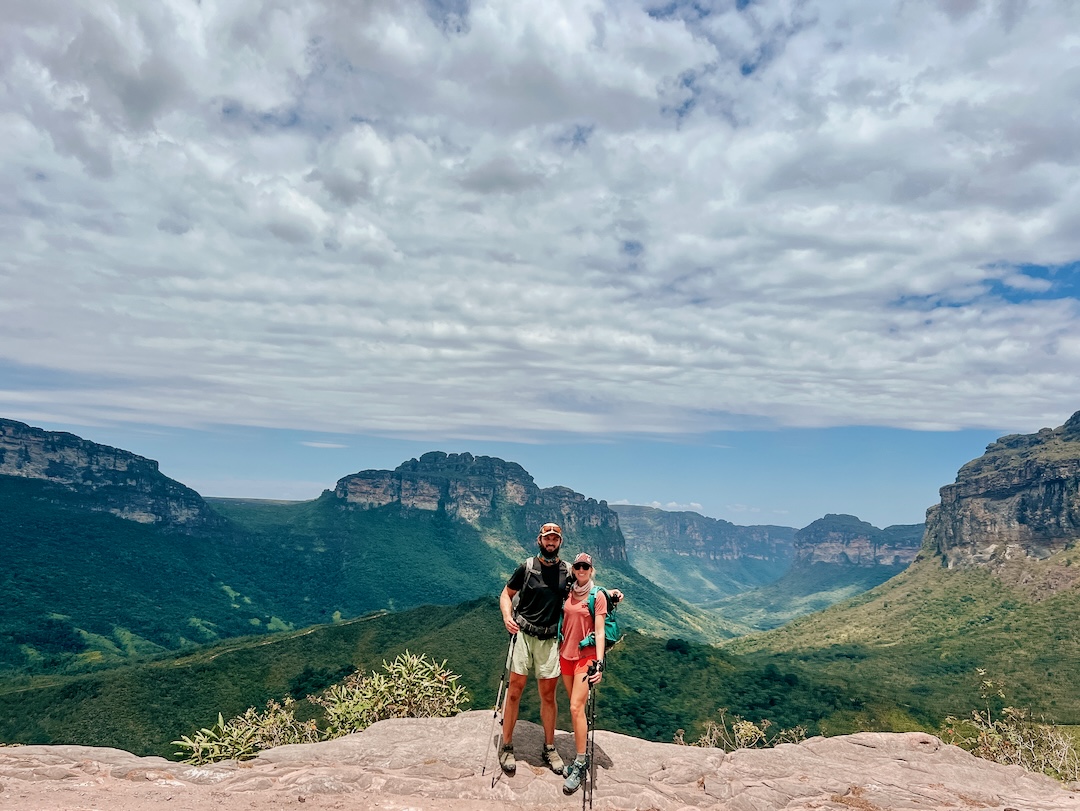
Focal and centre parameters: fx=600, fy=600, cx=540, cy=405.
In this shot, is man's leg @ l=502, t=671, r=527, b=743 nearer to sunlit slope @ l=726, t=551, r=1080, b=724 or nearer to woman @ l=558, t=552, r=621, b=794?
woman @ l=558, t=552, r=621, b=794

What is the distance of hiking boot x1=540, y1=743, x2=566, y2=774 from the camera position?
37.0 feet

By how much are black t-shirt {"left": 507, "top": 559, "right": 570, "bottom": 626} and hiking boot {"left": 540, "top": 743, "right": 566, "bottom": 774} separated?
2.55 metres

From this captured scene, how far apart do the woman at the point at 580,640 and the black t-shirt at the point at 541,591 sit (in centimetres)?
20

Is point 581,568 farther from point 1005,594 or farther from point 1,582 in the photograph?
point 1,582

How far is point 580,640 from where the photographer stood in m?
11.3

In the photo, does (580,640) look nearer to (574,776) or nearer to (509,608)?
(509,608)

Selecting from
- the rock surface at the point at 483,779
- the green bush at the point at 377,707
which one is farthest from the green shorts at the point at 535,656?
the green bush at the point at 377,707

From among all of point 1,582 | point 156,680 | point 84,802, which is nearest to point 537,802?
point 84,802

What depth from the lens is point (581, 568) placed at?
1148cm

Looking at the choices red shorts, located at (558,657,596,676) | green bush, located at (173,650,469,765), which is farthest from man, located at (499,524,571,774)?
green bush, located at (173,650,469,765)

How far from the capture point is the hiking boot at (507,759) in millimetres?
11078

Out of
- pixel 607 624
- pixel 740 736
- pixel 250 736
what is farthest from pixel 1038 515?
pixel 607 624

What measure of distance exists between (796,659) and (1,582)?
234 meters

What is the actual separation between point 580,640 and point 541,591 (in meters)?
1.19
